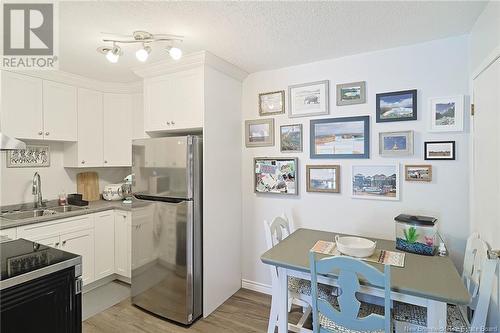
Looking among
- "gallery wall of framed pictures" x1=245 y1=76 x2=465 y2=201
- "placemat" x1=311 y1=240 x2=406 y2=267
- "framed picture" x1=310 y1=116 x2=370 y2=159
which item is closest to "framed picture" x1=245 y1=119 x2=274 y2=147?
"gallery wall of framed pictures" x1=245 y1=76 x2=465 y2=201

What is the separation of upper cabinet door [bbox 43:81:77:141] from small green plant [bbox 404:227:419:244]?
11.1ft

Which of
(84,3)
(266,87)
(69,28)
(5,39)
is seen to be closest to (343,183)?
(266,87)

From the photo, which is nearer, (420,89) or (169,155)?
(420,89)

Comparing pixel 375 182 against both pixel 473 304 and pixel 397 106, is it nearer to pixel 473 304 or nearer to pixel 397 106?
pixel 397 106

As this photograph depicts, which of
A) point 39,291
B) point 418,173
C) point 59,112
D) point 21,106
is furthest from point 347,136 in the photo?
point 21,106

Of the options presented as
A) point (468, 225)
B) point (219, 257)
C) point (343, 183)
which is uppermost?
point (343, 183)

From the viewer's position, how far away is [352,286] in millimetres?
1376

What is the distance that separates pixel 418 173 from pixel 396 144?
29cm

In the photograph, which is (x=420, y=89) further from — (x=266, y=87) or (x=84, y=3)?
(x=84, y=3)

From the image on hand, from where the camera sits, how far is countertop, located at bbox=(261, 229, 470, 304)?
128cm

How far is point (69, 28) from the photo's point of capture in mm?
1798

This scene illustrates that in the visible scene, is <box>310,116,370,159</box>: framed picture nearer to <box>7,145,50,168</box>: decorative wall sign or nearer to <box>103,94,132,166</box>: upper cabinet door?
<box>103,94,132,166</box>: upper cabinet door

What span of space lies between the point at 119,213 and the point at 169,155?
1.21 metres

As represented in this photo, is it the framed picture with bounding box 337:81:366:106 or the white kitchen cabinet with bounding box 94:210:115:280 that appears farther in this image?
the white kitchen cabinet with bounding box 94:210:115:280
